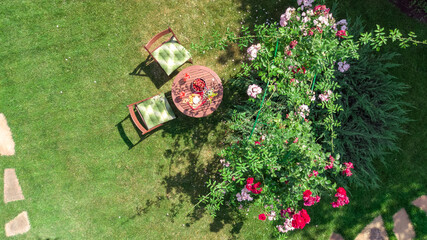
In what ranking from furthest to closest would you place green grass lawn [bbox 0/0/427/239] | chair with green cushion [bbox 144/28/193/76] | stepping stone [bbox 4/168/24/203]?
stepping stone [bbox 4/168/24/203], green grass lawn [bbox 0/0/427/239], chair with green cushion [bbox 144/28/193/76]

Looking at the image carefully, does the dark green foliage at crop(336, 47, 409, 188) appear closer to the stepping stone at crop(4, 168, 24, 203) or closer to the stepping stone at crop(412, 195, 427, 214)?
the stepping stone at crop(412, 195, 427, 214)

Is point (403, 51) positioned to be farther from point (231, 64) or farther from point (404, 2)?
point (231, 64)

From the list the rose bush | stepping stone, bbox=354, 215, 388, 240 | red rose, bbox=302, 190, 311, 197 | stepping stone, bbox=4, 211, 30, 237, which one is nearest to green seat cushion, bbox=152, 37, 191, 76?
the rose bush

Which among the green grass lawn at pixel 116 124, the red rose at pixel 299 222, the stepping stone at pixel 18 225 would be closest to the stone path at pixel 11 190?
the stepping stone at pixel 18 225

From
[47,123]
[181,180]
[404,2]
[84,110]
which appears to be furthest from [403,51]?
[47,123]

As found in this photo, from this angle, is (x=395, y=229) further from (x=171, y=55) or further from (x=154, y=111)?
(x=171, y=55)

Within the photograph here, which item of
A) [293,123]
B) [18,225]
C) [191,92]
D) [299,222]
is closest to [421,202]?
[299,222]
